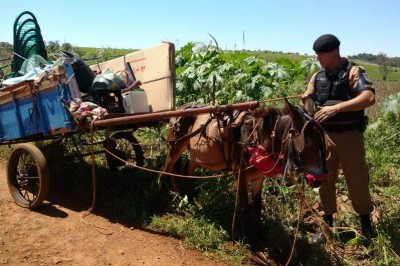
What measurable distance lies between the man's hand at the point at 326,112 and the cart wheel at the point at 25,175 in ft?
11.0

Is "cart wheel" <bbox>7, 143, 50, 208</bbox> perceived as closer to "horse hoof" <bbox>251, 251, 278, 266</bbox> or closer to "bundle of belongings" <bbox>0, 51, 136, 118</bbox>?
"bundle of belongings" <bbox>0, 51, 136, 118</bbox>

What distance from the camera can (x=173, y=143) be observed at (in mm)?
5066

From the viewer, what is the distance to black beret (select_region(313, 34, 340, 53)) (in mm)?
3869

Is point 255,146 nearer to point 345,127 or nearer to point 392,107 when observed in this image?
point 345,127

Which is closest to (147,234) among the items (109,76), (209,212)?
(209,212)

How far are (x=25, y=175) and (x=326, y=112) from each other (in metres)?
4.11

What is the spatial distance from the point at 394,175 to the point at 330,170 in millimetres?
1696

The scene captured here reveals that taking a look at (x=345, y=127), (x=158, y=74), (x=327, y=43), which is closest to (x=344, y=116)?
(x=345, y=127)

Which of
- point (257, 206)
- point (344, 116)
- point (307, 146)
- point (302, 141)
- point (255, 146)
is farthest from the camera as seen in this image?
point (257, 206)

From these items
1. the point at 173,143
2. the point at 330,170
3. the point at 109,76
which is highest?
the point at 109,76

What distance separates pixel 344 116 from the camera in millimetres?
3984

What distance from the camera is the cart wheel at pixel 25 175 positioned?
188 inches

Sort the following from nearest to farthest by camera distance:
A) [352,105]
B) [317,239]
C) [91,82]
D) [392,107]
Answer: [352,105] < [317,239] < [91,82] < [392,107]

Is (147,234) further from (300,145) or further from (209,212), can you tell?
(300,145)
